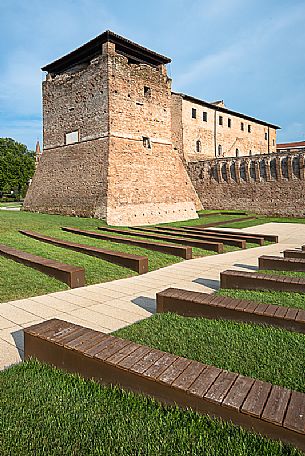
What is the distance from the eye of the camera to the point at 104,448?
1761 mm

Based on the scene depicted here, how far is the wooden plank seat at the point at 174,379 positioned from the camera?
5.82 feet

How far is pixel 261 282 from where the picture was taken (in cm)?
517

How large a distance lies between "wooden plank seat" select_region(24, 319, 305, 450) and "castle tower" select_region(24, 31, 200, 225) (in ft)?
46.4

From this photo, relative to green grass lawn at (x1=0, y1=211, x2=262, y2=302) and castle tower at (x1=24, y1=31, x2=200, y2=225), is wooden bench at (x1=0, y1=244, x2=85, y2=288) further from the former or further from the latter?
castle tower at (x1=24, y1=31, x2=200, y2=225)

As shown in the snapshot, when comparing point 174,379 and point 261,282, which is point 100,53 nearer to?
point 261,282

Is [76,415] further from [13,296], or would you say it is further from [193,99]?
[193,99]

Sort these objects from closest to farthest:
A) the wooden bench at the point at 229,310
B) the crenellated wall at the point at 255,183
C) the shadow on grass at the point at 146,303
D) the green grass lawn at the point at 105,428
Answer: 1. the green grass lawn at the point at 105,428
2. the wooden bench at the point at 229,310
3. the shadow on grass at the point at 146,303
4. the crenellated wall at the point at 255,183

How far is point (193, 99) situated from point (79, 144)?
52.6 feet

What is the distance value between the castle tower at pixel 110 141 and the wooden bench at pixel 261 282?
1187cm

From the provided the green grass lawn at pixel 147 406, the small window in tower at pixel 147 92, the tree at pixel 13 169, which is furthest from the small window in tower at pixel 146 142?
the tree at pixel 13 169

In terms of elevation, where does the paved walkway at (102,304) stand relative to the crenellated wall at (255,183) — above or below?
below

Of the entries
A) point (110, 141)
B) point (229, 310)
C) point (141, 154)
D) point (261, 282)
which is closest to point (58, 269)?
point (229, 310)

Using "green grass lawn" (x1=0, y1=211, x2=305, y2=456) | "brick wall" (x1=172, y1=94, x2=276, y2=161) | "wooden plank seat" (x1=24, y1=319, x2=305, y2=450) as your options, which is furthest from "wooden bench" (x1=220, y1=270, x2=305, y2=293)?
"brick wall" (x1=172, y1=94, x2=276, y2=161)

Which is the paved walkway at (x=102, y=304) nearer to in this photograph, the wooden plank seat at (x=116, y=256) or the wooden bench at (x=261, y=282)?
the wooden plank seat at (x=116, y=256)
